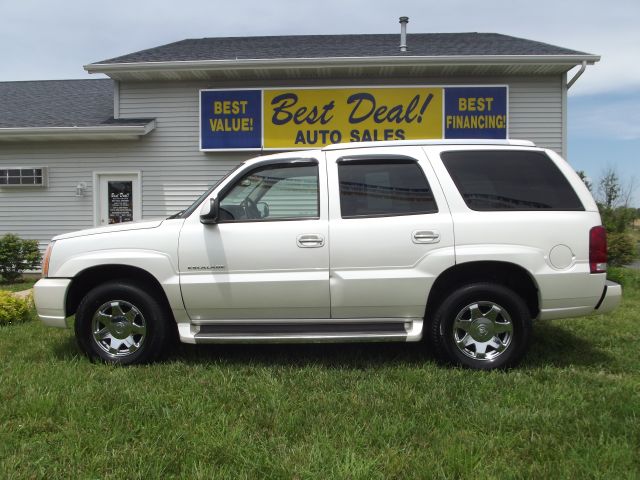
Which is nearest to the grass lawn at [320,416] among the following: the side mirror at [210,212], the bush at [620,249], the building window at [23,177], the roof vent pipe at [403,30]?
the side mirror at [210,212]

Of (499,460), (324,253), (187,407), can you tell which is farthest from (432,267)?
(187,407)

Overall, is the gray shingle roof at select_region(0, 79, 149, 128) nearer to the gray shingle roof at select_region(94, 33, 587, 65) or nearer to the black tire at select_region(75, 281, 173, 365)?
the gray shingle roof at select_region(94, 33, 587, 65)

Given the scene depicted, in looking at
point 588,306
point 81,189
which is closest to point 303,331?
point 588,306

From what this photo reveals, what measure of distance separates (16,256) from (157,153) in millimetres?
3636

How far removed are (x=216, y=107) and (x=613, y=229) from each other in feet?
34.6

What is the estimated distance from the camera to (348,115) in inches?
413

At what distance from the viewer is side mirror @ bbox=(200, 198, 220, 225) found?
415 cm

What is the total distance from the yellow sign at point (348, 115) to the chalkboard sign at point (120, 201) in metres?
3.30

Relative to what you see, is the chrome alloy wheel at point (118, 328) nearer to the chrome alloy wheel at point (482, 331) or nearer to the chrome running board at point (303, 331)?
the chrome running board at point (303, 331)

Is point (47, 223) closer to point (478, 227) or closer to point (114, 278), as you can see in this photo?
point (114, 278)

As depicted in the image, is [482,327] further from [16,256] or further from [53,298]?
[16,256]

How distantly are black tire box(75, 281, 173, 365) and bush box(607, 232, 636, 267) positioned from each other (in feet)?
36.8

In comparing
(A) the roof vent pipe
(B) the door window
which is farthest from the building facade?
(B) the door window

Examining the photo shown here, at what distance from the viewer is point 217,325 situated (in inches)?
170
